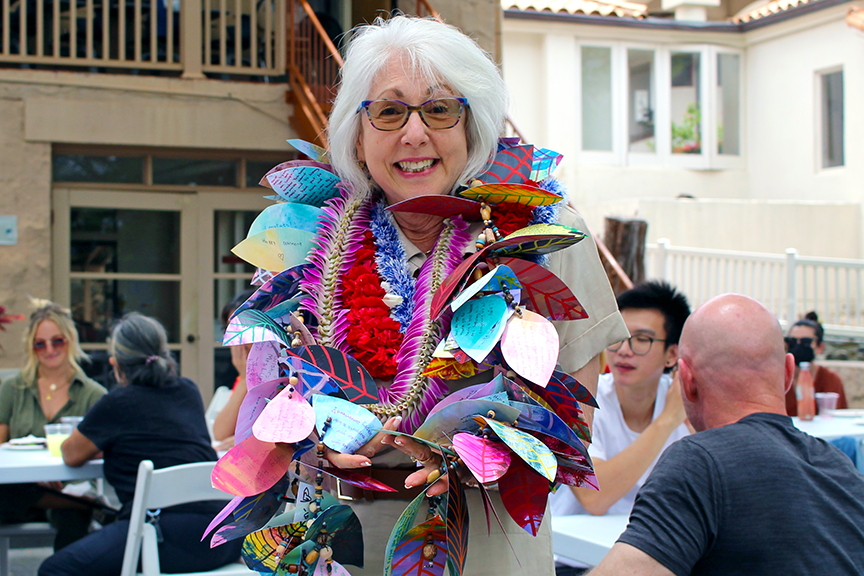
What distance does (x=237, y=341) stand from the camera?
Answer: 4.22 feet

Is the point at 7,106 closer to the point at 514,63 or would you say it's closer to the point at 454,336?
the point at 454,336

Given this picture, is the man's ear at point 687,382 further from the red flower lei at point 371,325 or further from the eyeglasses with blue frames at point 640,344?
the eyeglasses with blue frames at point 640,344

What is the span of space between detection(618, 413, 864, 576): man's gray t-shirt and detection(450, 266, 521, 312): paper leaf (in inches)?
15.3

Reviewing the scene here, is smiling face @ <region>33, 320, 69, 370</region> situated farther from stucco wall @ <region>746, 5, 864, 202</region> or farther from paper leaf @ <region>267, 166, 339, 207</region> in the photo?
stucco wall @ <region>746, 5, 864, 202</region>

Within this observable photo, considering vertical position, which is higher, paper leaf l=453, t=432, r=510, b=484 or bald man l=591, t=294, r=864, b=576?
paper leaf l=453, t=432, r=510, b=484

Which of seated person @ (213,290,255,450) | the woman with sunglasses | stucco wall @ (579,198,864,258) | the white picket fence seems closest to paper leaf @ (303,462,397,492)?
seated person @ (213,290,255,450)

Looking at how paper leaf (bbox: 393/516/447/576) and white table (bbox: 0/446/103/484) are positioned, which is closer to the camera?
paper leaf (bbox: 393/516/447/576)

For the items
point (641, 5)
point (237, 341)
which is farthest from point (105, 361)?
point (641, 5)

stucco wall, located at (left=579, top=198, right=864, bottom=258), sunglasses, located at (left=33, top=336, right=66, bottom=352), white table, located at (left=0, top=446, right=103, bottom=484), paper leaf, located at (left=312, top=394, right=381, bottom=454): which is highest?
stucco wall, located at (left=579, top=198, right=864, bottom=258)

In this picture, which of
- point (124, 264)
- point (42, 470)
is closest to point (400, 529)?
point (42, 470)

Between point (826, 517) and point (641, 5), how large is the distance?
1204cm

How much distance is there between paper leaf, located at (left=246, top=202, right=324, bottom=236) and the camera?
1.48m

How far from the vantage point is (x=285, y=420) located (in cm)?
119

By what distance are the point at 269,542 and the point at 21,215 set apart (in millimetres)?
5062
